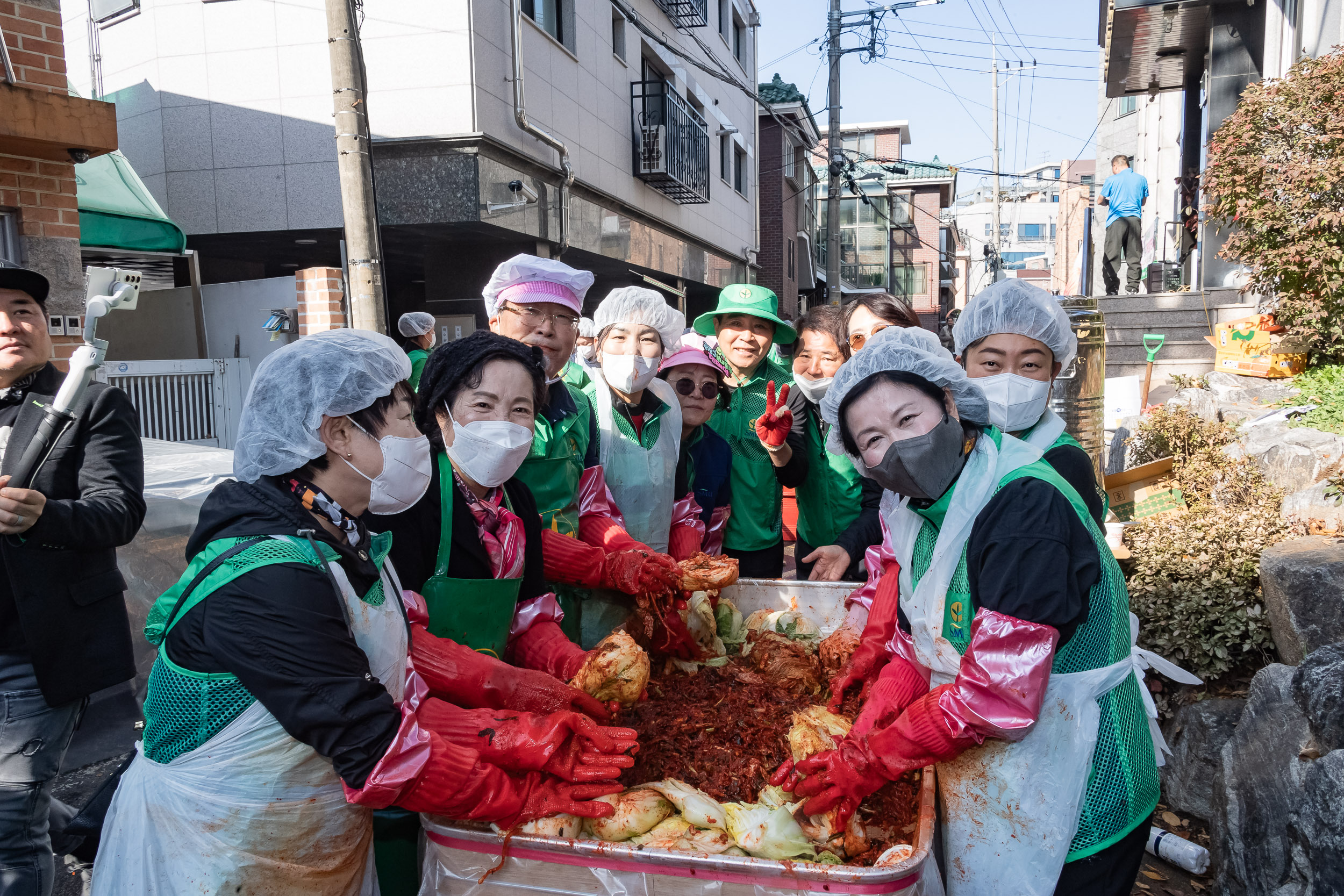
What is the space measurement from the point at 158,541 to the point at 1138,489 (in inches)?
246

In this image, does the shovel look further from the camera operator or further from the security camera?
the camera operator

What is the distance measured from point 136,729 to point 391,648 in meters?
3.48

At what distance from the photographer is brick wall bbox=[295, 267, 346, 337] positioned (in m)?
7.38

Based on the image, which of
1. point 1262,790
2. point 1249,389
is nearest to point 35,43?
point 1262,790

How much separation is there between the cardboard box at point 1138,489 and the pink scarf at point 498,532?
16.5 feet

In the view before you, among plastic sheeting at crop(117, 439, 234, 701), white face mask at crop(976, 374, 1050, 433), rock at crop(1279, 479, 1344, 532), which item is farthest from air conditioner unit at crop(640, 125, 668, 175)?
white face mask at crop(976, 374, 1050, 433)

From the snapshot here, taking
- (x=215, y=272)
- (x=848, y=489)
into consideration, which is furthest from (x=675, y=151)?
(x=848, y=489)

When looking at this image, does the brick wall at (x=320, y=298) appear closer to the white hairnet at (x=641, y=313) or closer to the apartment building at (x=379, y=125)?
the apartment building at (x=379, y=125)

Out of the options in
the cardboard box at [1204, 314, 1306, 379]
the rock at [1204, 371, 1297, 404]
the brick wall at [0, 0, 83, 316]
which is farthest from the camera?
the cardboard box at [1204, 314, 1306, 379]

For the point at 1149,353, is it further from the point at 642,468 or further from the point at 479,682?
the point at 479,682

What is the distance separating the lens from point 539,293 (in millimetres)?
3035

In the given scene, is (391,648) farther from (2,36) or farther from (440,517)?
(2,36)

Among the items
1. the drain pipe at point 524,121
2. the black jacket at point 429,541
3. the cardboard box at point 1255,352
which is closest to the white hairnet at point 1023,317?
the black jacket at point 429,541

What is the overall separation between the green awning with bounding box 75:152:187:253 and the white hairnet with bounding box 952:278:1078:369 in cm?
667
